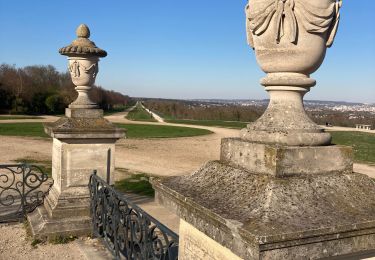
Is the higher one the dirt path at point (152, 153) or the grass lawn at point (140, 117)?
the grass lawn at point (140, 117)

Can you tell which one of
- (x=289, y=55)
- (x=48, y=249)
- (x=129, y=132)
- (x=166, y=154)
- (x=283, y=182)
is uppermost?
(x=289, y=55)

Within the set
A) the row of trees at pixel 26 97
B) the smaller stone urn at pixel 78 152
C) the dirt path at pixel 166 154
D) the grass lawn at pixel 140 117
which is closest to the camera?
the smaller stone urn at pixel 78 152

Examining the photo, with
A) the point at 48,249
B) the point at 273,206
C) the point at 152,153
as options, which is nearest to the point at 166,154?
the point at 152,153

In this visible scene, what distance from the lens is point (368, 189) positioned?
2.08m

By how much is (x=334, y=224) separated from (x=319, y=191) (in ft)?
0.93

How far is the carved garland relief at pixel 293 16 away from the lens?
1967 millimetres

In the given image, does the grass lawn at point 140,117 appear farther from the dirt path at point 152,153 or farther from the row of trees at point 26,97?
the dirt path at point 152,153

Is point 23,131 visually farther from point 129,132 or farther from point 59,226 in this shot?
point 59,226

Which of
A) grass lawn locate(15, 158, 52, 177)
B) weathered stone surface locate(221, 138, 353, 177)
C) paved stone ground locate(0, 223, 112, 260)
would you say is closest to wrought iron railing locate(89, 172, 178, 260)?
paved stone ground locate(0, 223, 112, 260)

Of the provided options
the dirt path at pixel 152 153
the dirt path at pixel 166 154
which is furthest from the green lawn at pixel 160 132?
the dirt path at pixel 152 153

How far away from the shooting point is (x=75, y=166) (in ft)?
19.1

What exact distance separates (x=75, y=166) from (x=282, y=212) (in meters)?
4.63

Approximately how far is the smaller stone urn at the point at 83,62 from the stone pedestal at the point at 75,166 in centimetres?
24

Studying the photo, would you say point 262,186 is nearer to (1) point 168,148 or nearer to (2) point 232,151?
(2) point 232,151
